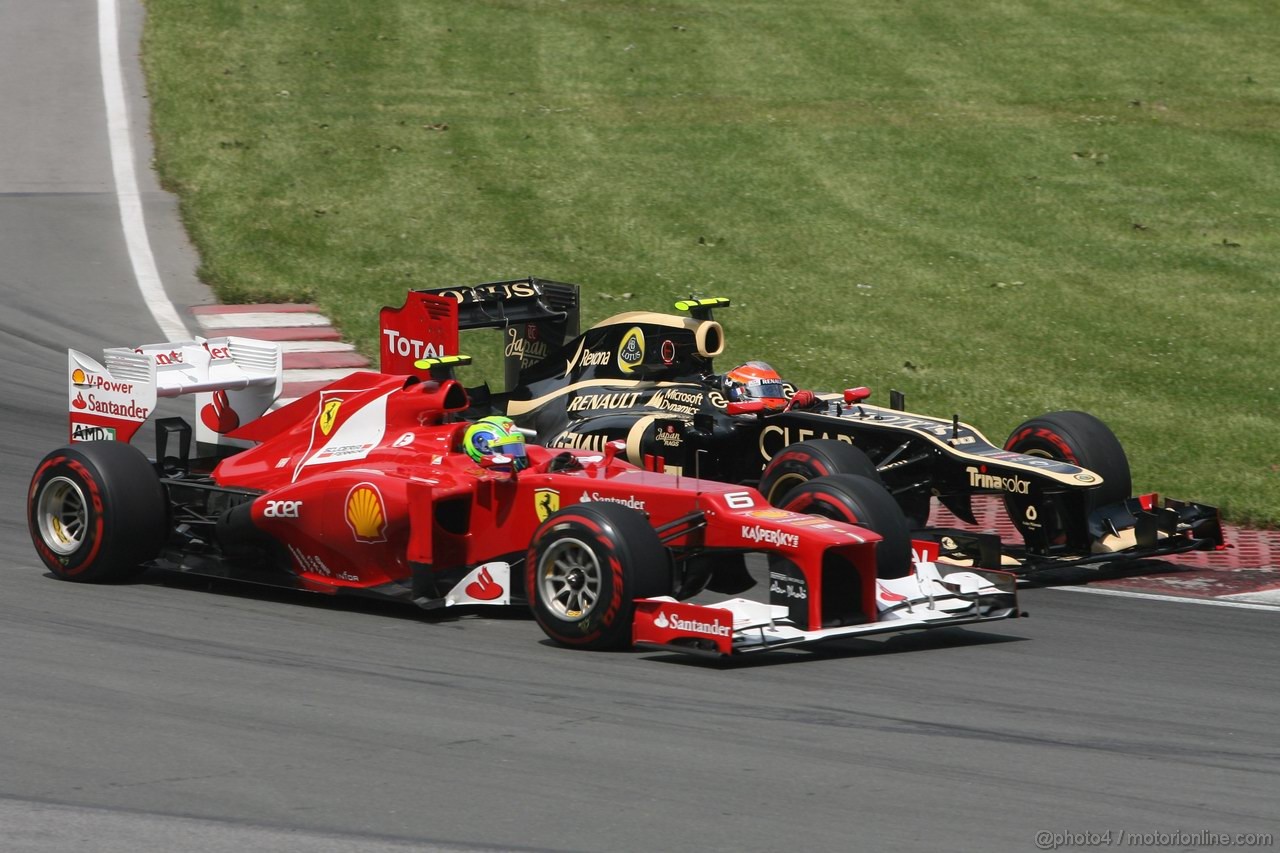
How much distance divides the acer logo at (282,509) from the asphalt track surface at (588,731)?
53 cm

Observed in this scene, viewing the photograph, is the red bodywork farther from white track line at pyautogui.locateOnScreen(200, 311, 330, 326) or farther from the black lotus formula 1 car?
white track line at pyautogui.locateOnScreen(200, 311, 330, 326)

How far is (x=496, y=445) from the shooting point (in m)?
9.99

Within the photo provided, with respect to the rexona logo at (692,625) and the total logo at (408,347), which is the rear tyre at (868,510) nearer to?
the rexona logo at (692,625)

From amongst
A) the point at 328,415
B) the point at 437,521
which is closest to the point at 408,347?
the point at 328,415

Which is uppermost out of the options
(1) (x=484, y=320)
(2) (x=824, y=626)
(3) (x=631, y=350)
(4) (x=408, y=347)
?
(1) (x=484, y=320)

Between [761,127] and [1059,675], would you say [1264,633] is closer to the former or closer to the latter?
[1059,675]

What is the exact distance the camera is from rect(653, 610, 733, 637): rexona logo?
859 cm

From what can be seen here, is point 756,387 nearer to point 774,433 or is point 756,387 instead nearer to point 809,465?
point 774,433

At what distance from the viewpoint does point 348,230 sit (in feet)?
74.2

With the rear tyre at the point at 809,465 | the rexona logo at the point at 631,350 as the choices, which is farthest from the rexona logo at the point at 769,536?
the rexona logo at the point at 631,350

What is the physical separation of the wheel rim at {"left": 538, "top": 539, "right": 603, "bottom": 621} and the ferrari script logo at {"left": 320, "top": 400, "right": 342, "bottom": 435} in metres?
2.25

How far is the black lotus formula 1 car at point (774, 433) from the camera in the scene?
446 inches

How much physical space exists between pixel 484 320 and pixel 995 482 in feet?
13.0

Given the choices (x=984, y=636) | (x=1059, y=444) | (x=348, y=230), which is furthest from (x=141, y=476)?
(x=348, y=230)
